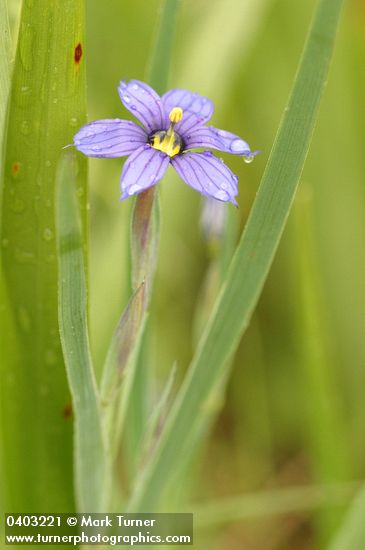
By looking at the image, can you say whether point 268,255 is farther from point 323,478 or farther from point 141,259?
point 323,478

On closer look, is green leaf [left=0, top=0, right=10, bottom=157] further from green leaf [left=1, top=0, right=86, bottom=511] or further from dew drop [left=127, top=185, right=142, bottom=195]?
dew drop [left=127, top=185, right=142, bottom=195]

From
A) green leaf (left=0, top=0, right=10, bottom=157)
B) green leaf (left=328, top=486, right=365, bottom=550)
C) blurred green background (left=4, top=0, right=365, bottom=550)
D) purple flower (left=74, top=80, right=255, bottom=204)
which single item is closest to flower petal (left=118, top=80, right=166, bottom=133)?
purple flower (left=74, top=80, right=255, bottom=204)

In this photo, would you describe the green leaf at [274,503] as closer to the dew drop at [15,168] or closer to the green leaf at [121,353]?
the green leaf at [121,353]

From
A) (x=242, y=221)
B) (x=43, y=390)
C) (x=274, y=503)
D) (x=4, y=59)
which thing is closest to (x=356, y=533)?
(x=274, y=503)

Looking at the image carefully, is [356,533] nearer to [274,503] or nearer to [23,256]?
[274,503]

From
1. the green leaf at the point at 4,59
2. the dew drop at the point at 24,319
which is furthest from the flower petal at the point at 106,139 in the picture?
the dew drop at the point at 24,319

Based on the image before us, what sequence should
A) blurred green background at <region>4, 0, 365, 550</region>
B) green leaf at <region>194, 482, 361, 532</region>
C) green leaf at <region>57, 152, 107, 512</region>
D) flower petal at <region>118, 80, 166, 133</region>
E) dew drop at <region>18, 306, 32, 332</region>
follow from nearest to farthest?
green leaf at <region>57, 152, 107, 512</region> → flower petal at <region>118, 80, 166, 133</region> → dew drop at <region>18, 306, 32, 332</region> → green leaf at <region>194, 482, 361, 532</region> → blurred green background at <region>4, 0, 365, 550</region>
